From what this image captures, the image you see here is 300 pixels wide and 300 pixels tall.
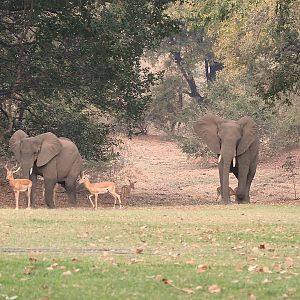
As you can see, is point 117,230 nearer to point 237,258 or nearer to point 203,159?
point 237,258

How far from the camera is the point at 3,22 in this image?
35.0 meters

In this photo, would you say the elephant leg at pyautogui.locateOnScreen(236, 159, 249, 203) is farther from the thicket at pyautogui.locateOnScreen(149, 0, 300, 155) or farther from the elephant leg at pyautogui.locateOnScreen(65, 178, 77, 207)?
the elephant leg at pyautogui.locateOnScreen(65, 178, 77, 207)

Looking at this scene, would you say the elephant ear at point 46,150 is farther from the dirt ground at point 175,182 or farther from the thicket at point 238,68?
the thicket at point 238,68

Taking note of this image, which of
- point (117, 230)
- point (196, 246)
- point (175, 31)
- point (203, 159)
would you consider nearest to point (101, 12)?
point (175, 31)

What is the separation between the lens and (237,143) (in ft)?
109

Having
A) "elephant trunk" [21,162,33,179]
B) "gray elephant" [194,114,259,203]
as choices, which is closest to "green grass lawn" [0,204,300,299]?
"elephant trunk" [21,162,33,179]

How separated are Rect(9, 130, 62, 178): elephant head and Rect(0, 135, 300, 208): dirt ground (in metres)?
2.45

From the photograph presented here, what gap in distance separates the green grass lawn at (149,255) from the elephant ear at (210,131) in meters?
9.38

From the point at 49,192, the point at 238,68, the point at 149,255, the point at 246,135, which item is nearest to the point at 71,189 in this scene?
the point at 49,192

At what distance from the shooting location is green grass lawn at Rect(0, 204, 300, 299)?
12.0 meters

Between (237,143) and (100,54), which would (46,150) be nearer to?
(100,54)

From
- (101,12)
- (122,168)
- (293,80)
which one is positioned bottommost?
(122,168)

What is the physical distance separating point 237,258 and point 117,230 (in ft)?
15.0

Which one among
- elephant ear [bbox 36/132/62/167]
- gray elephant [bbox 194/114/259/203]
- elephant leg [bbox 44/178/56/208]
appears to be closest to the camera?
elephant leg [bbox 44/178/56/208]
